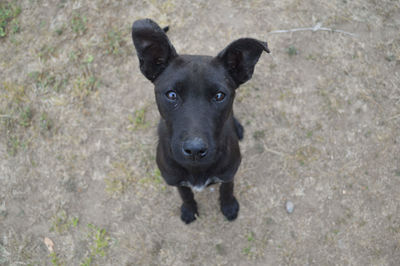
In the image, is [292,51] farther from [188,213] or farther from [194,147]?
[194,147]

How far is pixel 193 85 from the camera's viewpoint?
113 inches

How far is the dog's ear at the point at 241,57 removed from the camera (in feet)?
9.29

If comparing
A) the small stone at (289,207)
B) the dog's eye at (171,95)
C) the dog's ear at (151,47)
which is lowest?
the small stone at (289,207)

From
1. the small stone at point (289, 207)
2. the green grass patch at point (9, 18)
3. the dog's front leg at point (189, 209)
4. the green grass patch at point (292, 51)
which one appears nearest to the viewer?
the dog's front leg at point (189, 209)

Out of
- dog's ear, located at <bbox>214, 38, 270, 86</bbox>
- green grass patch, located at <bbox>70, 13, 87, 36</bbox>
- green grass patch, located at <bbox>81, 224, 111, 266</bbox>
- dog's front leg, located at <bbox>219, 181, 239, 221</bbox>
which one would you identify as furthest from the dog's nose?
green grass patch, located at <bbox>70, 13, 87, 36</bbox>

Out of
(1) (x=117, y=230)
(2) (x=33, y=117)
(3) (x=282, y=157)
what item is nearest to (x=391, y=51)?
(3) (x=282, y=157)

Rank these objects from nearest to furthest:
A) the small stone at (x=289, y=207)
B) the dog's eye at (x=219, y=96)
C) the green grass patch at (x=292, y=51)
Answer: the dog's eye at (x=219, y=96)
the small stone at (x=289, y=207)
the green grass patch at (x=292, y=51)

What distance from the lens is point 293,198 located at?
477 centimetres

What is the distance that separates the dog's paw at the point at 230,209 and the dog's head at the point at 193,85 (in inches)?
69.6

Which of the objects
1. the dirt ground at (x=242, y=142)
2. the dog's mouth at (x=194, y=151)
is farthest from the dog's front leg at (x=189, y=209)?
the dog's mouth at (x=194, y=151)

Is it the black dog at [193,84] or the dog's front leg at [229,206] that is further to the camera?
the dog's front leg at [229,206]

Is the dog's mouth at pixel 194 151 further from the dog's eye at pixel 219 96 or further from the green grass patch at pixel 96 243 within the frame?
the green grass patch at pixel 96 243

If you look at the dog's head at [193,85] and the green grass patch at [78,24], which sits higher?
the dog's head at [193,85]

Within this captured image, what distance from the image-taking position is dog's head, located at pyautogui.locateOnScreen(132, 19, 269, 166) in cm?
277
